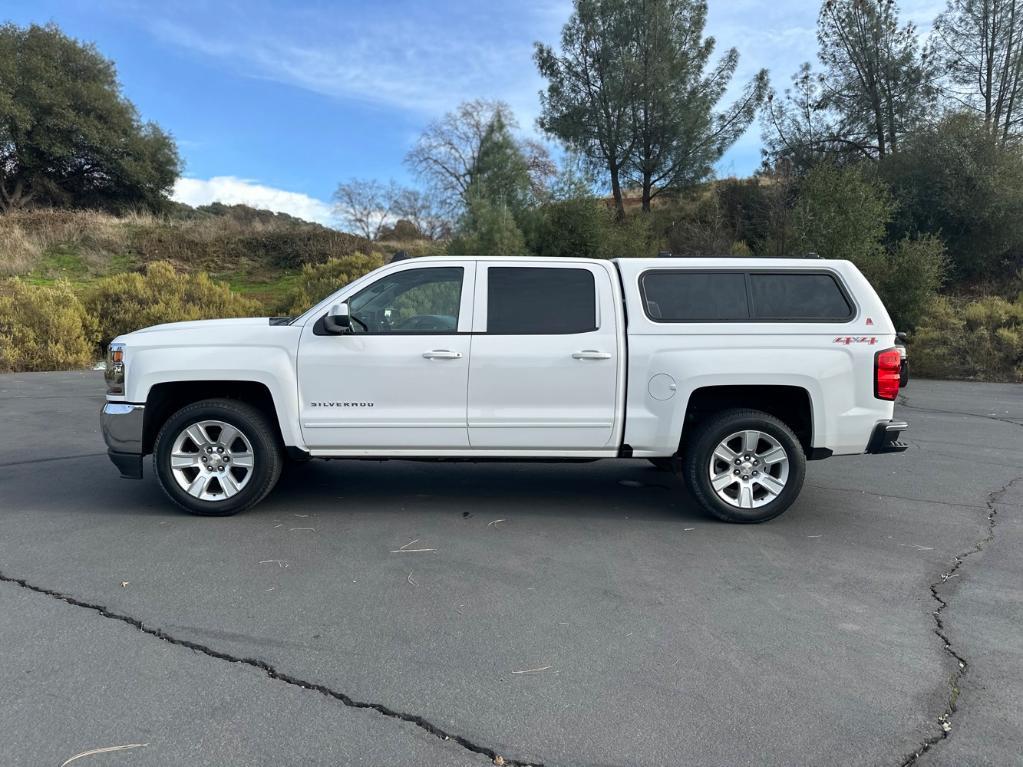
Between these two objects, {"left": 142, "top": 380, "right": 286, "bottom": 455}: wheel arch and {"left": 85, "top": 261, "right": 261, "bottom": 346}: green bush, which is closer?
{"left": 142, "top": 380, "right": 286, "bottom": 455}: wheel arch

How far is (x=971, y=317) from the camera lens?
17.2 m

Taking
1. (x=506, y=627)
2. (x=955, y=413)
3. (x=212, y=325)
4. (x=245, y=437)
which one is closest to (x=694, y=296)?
(x=506, y=627)

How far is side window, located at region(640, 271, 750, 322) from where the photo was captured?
575cm

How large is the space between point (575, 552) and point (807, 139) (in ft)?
96.0

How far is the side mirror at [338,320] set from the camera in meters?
5.54

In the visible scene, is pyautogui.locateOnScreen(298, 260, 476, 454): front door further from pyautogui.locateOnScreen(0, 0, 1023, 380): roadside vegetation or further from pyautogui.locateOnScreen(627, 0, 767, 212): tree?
pyautogui.locateOnScreen(627, 0, 767, 212): tree

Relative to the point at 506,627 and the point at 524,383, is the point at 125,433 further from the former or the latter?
the point at 506,627

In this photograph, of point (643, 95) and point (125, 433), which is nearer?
point (125, 433)

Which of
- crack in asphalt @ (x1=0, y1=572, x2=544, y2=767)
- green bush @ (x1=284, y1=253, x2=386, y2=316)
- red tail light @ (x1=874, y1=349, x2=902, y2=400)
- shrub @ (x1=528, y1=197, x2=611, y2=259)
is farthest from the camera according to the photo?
shrub @ (x1=528, y1=197, x2=611, y2=259)

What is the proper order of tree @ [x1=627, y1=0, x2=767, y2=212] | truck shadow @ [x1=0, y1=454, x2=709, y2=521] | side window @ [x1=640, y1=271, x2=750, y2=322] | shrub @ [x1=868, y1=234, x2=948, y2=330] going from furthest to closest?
tree @ [x1=627, y1=0, x2=767, y2=212]
shrub @ [x1=868, y1=234, x2=948, y2=330]
truck shadow @ [x1=0, y1=454, x2=709, y2=521]
side window @ [x1=640, y1=271, x2=750, y2=322]

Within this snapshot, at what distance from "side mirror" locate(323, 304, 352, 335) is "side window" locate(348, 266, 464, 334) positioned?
0.53ft

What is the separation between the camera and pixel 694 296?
5797 mm

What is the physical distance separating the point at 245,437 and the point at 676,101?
91.2 ft

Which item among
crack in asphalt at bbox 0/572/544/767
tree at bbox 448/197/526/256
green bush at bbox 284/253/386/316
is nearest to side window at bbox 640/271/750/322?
crack in asphalt at bbox 0/572/544/767
